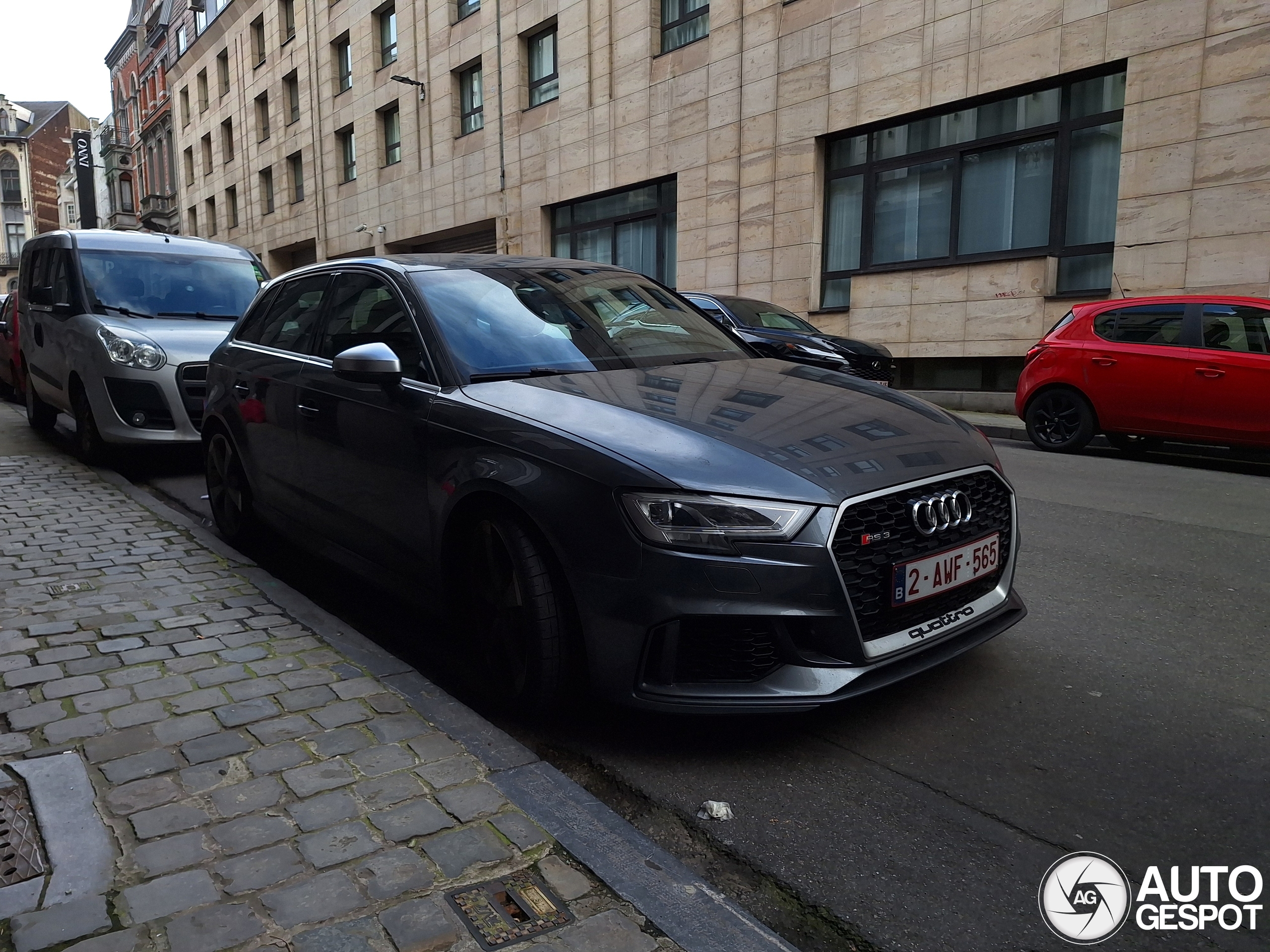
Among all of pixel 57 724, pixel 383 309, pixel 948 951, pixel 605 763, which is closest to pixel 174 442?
pixel 383 309

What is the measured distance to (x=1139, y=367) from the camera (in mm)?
9484

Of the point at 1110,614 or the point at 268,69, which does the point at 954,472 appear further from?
the point at 268,69

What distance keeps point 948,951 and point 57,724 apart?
8.49 ft

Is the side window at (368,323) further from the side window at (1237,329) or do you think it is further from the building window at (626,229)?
the building window at (626,229)

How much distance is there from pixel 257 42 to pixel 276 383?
38468 millimetres

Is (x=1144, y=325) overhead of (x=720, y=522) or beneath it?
overhead

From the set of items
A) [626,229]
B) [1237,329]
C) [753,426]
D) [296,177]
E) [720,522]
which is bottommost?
[720,522]

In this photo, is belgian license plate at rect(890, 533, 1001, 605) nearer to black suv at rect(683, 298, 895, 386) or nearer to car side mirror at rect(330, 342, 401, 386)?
car side mirror at rect(330, 342, 401, 386)

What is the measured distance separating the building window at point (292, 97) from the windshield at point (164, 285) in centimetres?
2900

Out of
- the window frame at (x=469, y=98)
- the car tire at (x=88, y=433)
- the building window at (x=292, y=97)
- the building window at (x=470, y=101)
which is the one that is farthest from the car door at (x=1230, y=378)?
the building window at (x=292, y=97)

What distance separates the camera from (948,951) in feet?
6.72

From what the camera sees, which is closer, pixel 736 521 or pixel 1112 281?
pixel 736 521

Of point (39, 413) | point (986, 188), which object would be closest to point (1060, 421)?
point (986, 188)

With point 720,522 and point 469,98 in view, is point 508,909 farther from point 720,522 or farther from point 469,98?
point 469,98
